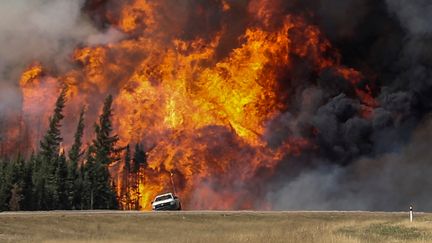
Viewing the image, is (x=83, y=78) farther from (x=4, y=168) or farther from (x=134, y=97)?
(x=4, y=168)

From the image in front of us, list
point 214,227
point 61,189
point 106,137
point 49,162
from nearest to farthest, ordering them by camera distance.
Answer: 1. point 214,227
2. point 61,189
3. point 49,162
4. point 106,137

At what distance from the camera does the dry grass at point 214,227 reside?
3322cm

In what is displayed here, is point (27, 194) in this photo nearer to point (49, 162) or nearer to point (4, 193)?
point (4, 193)

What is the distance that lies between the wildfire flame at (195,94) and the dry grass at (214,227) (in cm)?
3623

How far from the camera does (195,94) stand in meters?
93.1

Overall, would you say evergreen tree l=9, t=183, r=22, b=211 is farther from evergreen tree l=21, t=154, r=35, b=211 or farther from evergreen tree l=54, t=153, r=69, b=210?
evergreen tree l=54, t=153, r=69, b=210

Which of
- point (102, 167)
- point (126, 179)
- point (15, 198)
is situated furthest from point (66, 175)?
point (126, 179)

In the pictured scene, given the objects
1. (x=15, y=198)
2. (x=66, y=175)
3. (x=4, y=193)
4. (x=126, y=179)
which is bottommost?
(x=15, y=198)

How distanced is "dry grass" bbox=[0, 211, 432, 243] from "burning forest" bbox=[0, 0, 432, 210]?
32.8m

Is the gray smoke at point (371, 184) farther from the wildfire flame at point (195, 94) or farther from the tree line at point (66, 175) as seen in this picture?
the tree line at point (66, 175)

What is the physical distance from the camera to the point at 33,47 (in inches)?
4040

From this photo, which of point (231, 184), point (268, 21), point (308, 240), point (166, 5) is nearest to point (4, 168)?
point (231, 184)

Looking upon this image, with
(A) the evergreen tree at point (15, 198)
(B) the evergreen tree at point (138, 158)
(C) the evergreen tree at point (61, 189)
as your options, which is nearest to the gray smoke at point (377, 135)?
(B) the evergreen tree at point (138, 158)

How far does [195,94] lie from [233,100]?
21.1ft
